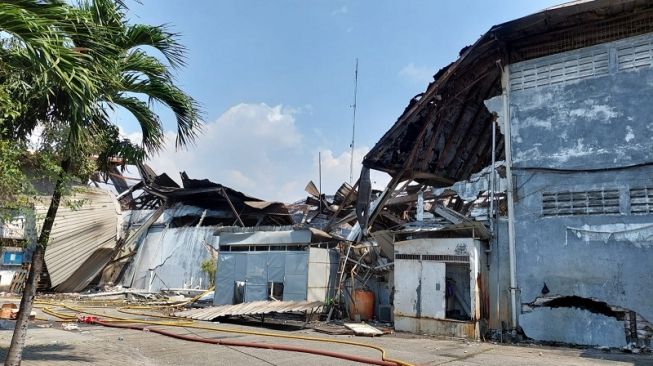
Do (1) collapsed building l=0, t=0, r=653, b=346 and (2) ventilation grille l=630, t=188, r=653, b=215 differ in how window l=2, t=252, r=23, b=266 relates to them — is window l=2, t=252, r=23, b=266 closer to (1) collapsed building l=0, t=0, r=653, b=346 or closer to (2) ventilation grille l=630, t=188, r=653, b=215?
(1) collapsed building l=0, t=0, r=653, b=346

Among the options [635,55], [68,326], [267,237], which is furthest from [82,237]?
[635,55]

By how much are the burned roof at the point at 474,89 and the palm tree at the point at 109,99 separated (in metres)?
8.40

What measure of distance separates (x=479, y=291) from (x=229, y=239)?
371 inches

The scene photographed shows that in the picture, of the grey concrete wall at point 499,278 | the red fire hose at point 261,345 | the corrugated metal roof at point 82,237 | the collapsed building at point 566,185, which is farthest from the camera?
the corrugated metal roof at point 82,237

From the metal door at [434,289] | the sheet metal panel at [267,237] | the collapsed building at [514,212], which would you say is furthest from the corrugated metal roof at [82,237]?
the metal door at [434,289]

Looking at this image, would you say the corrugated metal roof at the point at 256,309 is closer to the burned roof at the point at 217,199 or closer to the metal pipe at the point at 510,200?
the metal pipe at the point at 510,200

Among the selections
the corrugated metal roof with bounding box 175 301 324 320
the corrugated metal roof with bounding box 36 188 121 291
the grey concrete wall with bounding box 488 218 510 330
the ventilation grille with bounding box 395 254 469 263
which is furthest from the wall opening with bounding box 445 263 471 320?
the corrugated metal roof with bounding box 36 188 121 291

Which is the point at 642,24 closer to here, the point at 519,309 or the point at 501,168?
the point at 501,168

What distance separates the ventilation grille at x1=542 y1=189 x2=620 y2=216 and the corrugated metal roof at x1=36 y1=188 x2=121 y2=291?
1931 centimetres

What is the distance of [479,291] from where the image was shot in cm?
1202

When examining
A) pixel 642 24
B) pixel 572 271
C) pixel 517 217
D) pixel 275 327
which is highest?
pixel 642 24

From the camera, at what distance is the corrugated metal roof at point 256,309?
1331cm

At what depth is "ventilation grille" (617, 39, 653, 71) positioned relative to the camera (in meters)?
10.9

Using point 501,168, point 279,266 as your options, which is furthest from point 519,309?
point 279,266
